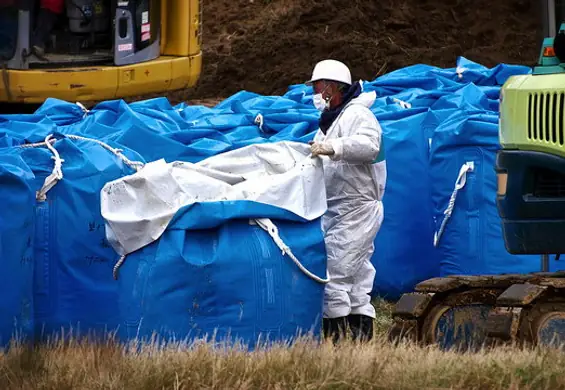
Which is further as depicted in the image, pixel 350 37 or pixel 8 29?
pixel 350 37

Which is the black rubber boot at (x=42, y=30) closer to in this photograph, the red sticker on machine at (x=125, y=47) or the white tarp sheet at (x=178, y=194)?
the red sticker on machine at (x=125, y=47)

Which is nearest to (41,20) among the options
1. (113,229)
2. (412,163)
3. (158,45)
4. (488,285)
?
(158,45)

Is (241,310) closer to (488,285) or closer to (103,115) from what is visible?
(488,285)

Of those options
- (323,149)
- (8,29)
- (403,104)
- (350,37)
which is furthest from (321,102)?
(350,37)

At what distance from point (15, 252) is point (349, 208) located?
1793mm

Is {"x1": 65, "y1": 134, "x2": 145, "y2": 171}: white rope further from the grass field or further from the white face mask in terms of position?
the grass field

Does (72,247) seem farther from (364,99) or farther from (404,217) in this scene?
(404,217)

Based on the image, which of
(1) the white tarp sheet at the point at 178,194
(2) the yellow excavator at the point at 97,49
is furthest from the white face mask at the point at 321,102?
(2) the yellow excavator at the point at 97,49

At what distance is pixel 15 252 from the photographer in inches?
298

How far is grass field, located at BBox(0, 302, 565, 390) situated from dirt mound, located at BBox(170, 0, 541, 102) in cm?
1166

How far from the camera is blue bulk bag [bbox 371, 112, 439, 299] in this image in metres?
9.45

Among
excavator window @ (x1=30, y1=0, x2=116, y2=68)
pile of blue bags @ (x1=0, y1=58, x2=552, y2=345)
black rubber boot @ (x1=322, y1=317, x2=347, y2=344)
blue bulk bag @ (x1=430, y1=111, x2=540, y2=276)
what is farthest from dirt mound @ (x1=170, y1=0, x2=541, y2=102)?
black rubber boot @ (x1=322, y1=317, x2=347, y2=344)

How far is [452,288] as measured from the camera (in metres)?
7.53

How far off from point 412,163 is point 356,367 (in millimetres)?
3862
